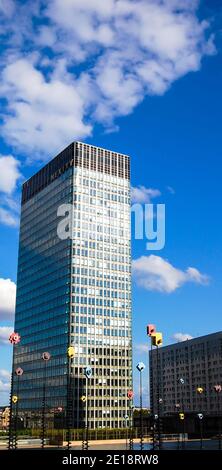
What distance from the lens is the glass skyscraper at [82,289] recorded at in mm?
166000

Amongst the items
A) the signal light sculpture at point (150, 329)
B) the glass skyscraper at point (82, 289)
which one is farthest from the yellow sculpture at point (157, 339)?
the glass skyscraper at point (82, 289)

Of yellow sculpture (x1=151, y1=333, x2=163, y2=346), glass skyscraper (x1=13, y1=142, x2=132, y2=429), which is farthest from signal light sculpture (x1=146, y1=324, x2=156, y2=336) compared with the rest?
glass skyscraper (x1=13, y1=142, x2=132, y2=429)

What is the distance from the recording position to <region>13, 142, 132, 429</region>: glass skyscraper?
Result: 166000 millimetres

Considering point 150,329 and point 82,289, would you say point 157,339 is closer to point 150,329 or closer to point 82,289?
point 150,329

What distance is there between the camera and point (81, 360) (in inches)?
6540

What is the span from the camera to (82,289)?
17025cm

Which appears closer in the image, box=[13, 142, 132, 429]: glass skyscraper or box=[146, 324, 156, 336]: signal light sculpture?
box=[146, 324, 156, 336]: signal light sculpture

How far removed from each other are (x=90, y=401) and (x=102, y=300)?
31464mm

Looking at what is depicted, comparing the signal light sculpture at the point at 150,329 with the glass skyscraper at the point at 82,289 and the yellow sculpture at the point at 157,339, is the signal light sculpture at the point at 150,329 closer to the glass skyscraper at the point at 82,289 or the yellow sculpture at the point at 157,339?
the yellow sculpture at the point at 157,339

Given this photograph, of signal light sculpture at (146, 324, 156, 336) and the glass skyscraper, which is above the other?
the glass skyscraper

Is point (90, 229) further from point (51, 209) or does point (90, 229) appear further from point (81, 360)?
point (81, 360)

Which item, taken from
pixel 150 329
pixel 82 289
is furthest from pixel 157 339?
pixel 82 289

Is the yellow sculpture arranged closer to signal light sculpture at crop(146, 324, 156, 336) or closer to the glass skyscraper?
signal light sculpture at crop(146, 324, 156, 336)
